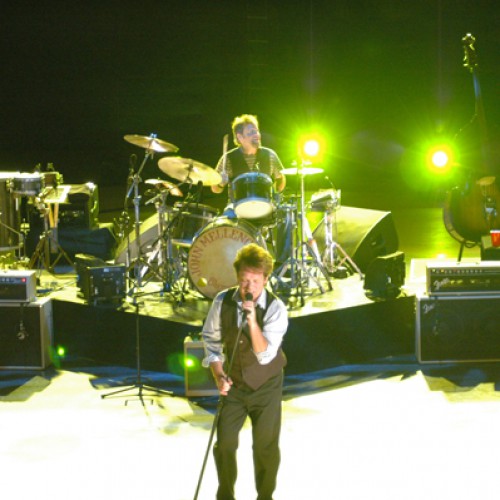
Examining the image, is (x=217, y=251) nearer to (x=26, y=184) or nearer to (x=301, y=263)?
(x=301, y=263)

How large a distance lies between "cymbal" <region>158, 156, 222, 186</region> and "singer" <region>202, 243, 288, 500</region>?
365cm

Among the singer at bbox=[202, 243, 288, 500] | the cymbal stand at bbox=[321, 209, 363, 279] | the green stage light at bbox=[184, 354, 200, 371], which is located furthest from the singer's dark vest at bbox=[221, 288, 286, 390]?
the cymbal stand at bbox=[321, 209, 363, 279]

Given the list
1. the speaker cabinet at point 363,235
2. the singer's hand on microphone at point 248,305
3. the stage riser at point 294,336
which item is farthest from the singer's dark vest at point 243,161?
the singer's hand on microphone at point 248,305

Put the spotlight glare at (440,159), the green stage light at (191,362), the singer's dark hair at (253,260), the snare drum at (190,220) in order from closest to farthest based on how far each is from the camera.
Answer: the singer's dark hair at (253,260)
the green stage light at (191,362)
the snare drum at (190,220)
the spotlight glare at (440,159)

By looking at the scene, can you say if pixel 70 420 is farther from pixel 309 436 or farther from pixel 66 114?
pixel 66 114

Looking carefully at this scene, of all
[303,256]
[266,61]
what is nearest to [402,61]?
[266,61]

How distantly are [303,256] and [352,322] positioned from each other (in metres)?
1.19

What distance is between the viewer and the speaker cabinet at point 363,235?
1036 centimetres

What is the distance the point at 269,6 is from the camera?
57.6 ft

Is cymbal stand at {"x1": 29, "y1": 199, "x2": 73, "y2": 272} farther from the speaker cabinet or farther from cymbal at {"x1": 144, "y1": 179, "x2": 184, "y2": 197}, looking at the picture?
the speaker cabinet

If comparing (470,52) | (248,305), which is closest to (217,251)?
(470,52)

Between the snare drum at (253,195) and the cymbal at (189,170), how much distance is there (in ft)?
0.72

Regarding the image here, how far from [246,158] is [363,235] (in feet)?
6.60

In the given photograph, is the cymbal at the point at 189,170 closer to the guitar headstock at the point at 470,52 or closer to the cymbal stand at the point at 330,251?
the cymbal stand at the point at 330,251
